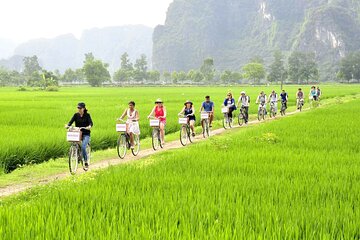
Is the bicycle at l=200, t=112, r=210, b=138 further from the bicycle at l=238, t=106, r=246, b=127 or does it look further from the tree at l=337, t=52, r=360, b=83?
the tree at l=337, t=52, r=360, b=83

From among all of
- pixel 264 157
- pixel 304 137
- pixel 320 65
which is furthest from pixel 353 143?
pixel 320 65

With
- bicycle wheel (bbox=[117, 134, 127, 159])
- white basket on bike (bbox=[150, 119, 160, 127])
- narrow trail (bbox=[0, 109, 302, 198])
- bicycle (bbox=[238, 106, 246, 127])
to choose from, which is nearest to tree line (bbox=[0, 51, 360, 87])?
bicycle (bbox=[238, 106, 246, 127])

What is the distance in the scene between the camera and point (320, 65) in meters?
183

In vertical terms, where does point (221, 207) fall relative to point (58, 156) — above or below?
above

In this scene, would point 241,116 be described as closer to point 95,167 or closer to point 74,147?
point 95,167

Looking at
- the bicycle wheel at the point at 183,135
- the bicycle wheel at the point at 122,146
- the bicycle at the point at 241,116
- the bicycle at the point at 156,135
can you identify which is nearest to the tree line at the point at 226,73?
the bicycle at the point at 241,116

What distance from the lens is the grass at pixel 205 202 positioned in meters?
4.40

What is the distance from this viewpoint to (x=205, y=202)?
18.1 ft

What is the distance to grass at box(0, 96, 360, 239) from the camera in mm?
4402

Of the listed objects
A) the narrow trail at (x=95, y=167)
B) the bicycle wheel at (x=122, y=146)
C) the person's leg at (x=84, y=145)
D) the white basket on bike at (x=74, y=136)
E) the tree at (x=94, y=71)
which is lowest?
the narrow trail at (x=95, y=167)

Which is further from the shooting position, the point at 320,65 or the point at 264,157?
the point at 320,65

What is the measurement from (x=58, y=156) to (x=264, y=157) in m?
6.70

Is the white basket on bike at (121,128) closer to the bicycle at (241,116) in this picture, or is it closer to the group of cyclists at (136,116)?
the group of cyclists at (136,116)

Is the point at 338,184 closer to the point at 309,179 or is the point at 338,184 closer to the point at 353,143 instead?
the point at 309,179
